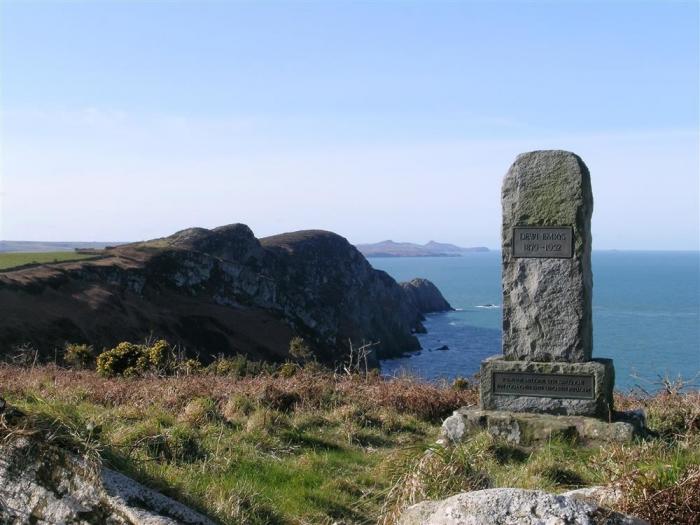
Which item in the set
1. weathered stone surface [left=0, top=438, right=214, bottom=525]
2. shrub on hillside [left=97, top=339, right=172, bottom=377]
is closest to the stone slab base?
weathered stone surface [left=0, top=438, right=214, bottom=525]

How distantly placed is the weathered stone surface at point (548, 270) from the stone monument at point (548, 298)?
0.04ft

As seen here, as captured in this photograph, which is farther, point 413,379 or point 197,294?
point 197,294

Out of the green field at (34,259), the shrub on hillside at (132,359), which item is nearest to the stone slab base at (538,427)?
the shrub on hillside at (132,359)

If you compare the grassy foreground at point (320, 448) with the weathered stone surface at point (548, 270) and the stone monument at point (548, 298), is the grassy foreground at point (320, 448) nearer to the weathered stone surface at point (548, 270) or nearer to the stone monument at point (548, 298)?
the stone monument at point (548, 298)

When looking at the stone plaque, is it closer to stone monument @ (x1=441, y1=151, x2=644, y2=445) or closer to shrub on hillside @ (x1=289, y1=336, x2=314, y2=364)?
stone monument @ (x1=441, y1=151, x2=644, y2=445)

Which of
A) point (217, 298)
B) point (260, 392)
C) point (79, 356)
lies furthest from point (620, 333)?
point (260, 392)

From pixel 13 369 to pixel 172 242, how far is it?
74245mm

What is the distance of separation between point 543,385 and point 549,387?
7 centimetres

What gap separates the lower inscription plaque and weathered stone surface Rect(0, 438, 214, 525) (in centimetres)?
542

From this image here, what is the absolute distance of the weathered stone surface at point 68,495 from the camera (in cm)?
335

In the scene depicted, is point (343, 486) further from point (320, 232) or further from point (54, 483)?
point (320, 232)

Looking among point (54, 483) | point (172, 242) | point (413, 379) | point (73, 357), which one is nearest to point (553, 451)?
point (413, 379)

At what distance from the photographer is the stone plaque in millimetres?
8211

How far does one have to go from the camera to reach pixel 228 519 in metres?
4.43
